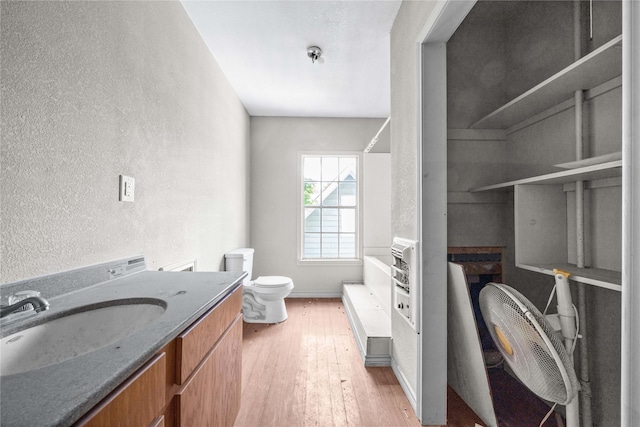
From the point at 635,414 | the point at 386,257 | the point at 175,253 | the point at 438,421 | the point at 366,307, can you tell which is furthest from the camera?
the point at 386,257

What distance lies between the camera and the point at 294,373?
210 centimetres

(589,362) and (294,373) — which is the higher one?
(589,362)

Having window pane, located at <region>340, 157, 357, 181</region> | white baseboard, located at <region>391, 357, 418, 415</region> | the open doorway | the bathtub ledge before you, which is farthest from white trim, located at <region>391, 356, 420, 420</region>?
window pane, located at <region>340, 157, 357, 181</region>

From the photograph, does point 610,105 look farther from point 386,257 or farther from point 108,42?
point 386,257

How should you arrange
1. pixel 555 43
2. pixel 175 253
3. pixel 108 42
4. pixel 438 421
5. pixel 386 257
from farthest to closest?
pixel 386 257 < pixel 175 253 < pixel 555 43 < pixel 438 421 < pixel 108 42

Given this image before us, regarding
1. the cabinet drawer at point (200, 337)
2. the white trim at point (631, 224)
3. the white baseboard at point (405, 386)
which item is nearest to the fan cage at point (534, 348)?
the white baseboard at point (405, 386)

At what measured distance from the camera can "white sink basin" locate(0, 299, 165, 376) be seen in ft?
2.55

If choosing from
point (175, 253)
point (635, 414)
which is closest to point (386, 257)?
point (175, 253)

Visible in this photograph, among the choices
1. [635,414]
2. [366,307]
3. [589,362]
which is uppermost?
[635,414]

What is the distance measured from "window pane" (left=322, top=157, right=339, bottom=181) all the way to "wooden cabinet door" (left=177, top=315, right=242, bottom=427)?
3029mm

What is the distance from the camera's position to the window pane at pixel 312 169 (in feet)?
14.1

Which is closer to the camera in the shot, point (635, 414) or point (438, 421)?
point (635, 414)

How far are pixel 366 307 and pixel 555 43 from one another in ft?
8.04

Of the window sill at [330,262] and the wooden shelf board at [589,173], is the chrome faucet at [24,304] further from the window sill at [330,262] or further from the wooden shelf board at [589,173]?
the window sill at [330,262]
